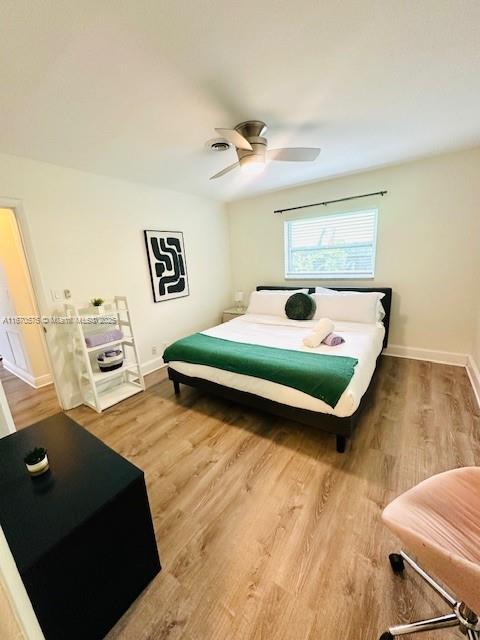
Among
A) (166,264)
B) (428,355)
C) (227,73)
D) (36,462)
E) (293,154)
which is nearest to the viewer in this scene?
(36,462)

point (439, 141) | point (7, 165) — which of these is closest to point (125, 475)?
point (7, 165)

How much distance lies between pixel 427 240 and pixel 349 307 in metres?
1.20

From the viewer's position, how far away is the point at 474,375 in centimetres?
270

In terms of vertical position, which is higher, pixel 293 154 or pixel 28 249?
pixel 293 154

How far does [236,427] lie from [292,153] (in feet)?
7.59

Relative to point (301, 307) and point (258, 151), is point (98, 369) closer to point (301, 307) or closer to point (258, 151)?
point (301, 307)

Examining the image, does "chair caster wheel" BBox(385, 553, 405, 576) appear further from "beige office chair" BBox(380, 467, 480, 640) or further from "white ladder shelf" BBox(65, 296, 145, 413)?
"white ladder shelf" BBox(65, 296, 145, 413)

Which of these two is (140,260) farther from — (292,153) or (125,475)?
(125,475)

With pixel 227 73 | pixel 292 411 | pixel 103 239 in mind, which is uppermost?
pixel 227 73

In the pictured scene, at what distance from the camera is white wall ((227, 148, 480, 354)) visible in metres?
2.88

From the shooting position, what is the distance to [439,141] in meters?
2.51

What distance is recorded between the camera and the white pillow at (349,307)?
3086mm

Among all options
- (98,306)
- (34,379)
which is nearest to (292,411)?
(98,306)

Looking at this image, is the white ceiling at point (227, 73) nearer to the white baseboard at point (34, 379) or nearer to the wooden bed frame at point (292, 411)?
the wooden bed frame at point (292, 411)
